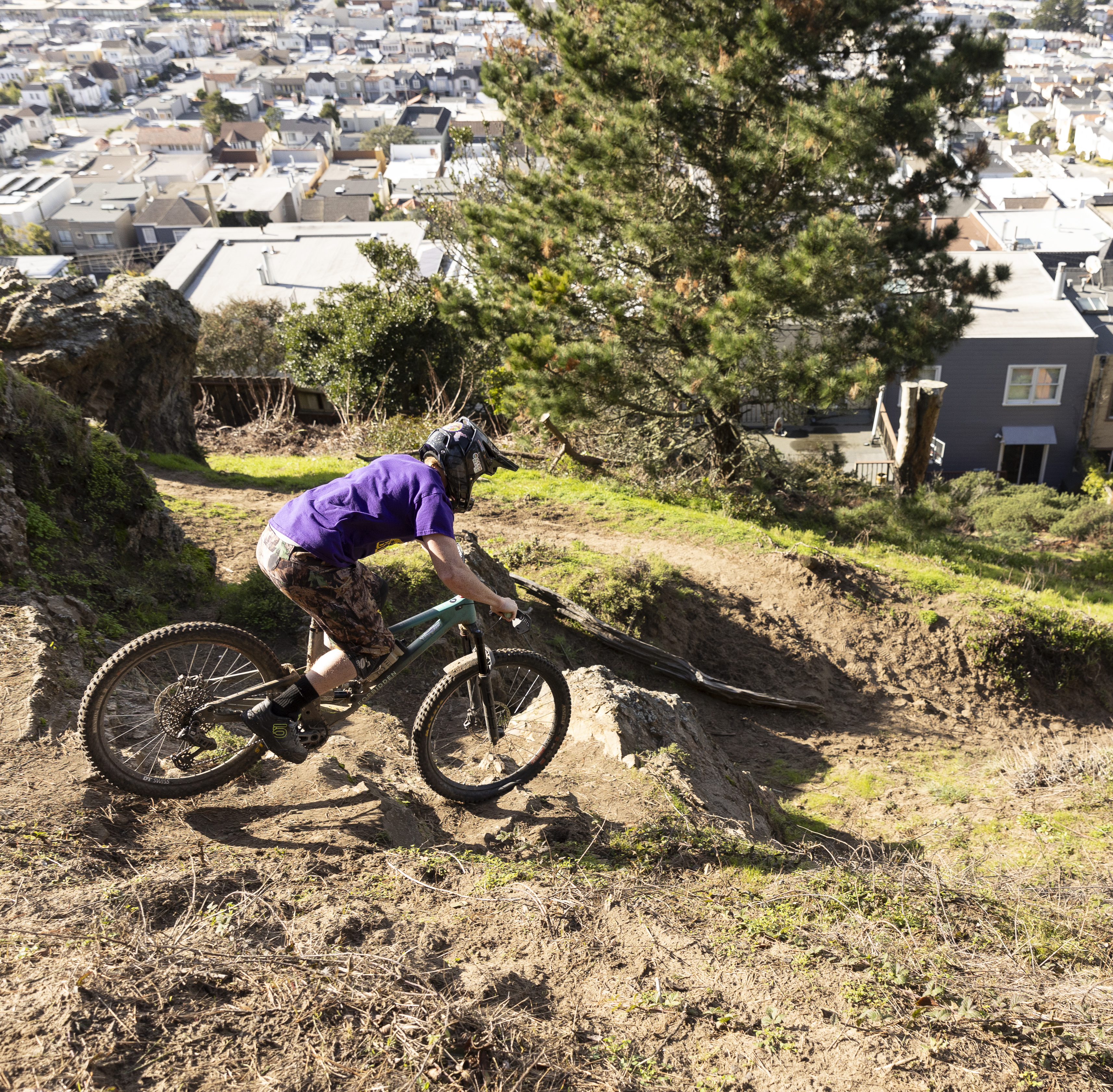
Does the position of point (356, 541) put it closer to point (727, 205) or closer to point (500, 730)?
point (500, 730)

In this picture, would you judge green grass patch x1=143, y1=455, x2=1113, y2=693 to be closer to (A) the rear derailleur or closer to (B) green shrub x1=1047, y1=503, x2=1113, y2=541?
(A) the rear derailleur

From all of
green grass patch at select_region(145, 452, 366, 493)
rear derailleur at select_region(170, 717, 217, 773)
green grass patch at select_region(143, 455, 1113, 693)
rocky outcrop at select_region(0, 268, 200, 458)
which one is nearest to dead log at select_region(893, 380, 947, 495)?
green grass patch at select_region(143, 455, 1113, 693)

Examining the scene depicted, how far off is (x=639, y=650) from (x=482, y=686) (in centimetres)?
330

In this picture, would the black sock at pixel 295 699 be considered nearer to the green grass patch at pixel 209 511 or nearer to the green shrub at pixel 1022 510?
the green grass patch at pixel 209 511

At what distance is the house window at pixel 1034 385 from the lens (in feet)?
89.6

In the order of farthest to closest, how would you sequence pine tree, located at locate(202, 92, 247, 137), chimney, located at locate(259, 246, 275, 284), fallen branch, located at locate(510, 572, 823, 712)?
pine tree, located at locate(202, 92, 247, 137) → chimney, located at locate(259, 246, 275, 284) → fallen branch, located at locate(510, 572, 823, 712)

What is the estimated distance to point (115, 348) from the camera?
9.94 metres

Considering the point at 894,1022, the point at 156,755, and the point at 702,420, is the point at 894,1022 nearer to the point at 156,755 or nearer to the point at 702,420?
the point at 156,755

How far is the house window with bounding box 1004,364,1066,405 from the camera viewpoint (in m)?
27.3

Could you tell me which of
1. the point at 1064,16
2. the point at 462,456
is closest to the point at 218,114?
the point at 462,456

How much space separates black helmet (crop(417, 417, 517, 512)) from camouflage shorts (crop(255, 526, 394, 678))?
57 centimetres

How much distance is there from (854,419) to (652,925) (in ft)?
89.8

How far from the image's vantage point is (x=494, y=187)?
20.3 meters

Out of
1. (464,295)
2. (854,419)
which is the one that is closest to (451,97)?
(854,419)
